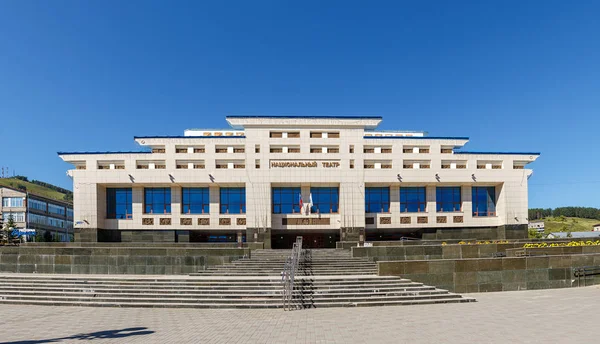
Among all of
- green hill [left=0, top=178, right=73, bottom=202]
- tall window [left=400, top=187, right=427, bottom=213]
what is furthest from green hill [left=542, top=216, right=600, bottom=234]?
green hill [left=0, top=178, right=73, bottom=202]

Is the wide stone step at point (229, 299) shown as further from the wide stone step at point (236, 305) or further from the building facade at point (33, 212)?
the building facade at point (33, 212)

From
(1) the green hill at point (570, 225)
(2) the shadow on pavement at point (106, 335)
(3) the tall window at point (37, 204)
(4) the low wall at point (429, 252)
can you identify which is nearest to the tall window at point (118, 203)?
(4) the low wall at point (429, 252)

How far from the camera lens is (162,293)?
57.4 ft

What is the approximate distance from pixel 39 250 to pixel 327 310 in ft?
60.0

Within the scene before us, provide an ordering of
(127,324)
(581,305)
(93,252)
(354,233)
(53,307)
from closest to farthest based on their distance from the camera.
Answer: (127,324)
(581,305)
(53,307)
(93,252)
(354,233)

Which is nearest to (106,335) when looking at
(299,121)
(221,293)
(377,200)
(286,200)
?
(221,293)

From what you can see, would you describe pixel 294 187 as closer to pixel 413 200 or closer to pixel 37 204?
pixel 413 200

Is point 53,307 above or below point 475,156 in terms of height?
below

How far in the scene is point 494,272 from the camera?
1984 cm

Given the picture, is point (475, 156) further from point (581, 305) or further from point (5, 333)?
point (5, 333)

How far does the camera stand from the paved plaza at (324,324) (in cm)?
1126

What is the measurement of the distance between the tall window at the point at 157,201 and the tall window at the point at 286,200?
401 inches

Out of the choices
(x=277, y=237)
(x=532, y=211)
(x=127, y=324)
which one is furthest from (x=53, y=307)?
(x=532, y=211)

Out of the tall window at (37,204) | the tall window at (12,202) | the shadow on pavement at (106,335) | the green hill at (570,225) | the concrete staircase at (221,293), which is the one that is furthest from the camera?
the green hill at (570,225)
